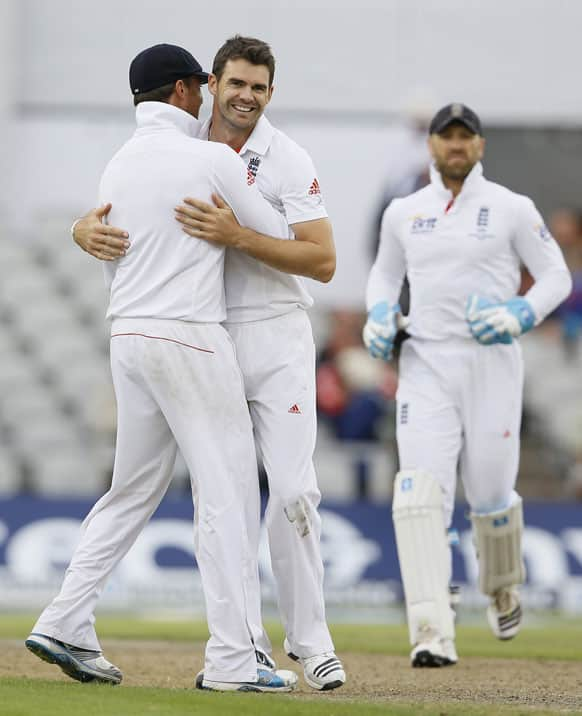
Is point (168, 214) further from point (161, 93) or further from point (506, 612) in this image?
point (506, 612)

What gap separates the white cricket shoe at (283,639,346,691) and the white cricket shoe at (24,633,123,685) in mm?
653

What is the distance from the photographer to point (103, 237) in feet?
17.4

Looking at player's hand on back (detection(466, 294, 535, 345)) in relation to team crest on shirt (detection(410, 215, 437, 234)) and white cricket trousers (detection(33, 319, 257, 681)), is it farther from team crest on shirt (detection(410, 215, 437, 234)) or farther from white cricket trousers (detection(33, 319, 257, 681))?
white cricket trousers (detection(33, 319, 257, 681))

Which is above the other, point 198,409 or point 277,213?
point 277,213

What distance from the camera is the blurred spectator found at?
13211 millimetres

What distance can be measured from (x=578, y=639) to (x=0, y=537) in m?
4.17

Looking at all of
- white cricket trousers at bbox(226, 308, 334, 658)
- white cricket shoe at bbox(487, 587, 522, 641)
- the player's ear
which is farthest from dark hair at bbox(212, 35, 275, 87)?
white cricket shoe at bbox(487, 587, 522, 641)

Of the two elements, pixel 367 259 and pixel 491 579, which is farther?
pixel 367 259

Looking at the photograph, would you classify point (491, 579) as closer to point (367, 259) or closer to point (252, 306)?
point (252, 306)

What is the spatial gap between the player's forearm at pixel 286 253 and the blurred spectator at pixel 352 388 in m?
7.73

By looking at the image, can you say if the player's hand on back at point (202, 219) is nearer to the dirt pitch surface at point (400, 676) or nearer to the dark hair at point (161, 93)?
the dark hair at point (161, 93)

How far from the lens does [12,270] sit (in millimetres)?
15906

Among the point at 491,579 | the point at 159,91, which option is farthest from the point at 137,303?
the point at 491,579

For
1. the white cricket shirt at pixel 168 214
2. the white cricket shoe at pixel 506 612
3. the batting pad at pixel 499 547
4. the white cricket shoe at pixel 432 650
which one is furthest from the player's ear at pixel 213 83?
the white cricket shoe at pixel 506 612
